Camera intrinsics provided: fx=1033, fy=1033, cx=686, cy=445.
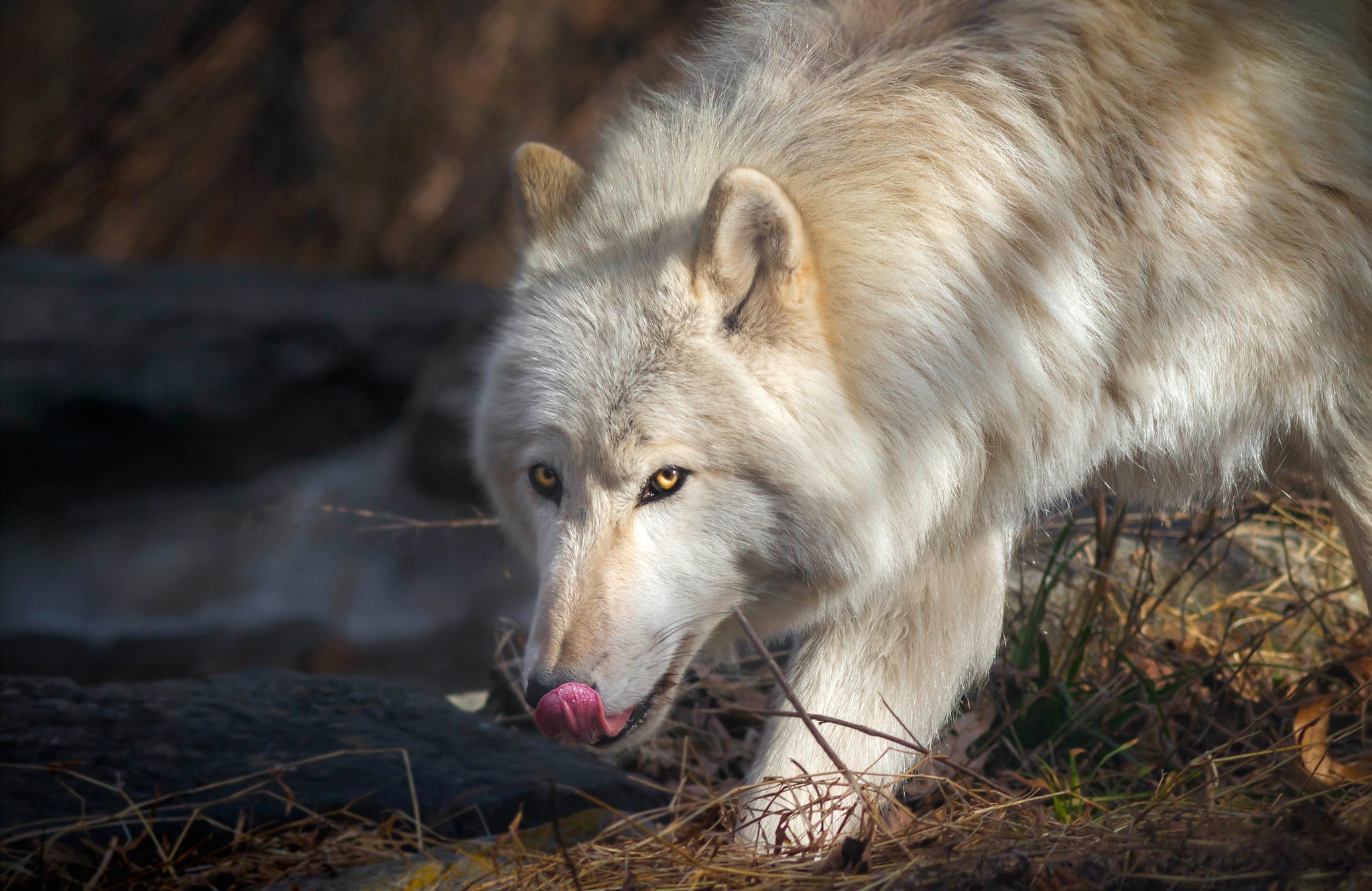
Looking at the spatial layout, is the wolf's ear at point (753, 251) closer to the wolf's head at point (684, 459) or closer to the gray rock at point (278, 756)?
the wolf's head at point (684, 459)

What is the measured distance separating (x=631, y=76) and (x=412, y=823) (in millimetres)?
5659

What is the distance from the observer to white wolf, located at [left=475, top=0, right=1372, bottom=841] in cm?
212

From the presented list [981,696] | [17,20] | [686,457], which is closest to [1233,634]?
[981,696]

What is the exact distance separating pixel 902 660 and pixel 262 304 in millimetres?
5829

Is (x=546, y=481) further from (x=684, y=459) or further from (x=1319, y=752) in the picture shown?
(x=1319, y=752)

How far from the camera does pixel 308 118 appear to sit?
7.10 meters

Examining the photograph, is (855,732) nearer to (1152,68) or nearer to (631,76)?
(1152,68)

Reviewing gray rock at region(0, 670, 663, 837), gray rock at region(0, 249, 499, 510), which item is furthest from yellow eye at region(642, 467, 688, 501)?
gray rock at region(0, 249, 499, 510)

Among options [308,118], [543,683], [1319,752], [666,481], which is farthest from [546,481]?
[308,118]

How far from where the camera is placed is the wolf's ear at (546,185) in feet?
8.32

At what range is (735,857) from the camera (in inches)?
83.0

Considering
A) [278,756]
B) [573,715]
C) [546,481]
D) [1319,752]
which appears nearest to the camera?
[573,715]

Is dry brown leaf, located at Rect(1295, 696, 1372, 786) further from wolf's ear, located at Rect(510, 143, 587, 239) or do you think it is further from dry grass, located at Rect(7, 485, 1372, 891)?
wolf's ear, located at Rect(510, 143, 587, 239)

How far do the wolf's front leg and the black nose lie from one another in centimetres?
67
